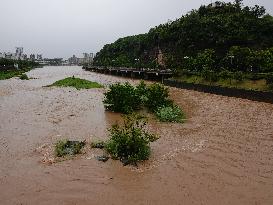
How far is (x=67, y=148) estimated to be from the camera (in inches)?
432

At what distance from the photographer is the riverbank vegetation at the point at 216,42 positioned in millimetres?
38509

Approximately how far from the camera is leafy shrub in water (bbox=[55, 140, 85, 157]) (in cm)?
1045

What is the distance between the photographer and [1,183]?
8305mm

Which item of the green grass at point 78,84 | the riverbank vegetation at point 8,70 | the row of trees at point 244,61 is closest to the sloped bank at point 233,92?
the row of trees at point 244,61

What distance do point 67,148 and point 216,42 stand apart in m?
51.6

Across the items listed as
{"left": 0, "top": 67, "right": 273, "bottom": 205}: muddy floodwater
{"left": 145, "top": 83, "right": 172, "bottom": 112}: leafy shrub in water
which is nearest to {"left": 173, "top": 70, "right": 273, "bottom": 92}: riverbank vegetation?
{"left": 145, "top": 83, "right": 172, "bottom": 112}: leafy shrub in water

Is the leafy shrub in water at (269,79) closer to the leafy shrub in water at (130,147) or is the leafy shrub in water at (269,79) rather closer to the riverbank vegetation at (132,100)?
the riverbank vegetation at (132,100)

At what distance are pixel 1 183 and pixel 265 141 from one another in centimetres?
858

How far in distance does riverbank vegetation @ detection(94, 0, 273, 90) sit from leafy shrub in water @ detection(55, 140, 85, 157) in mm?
21982

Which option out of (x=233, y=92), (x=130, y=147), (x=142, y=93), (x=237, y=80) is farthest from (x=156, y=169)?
(x=237, y=80)

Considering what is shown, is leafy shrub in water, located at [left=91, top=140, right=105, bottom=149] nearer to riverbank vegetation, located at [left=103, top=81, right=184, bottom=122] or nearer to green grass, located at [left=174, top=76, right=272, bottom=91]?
riverbank vegetation, located at [left=103, top=81, right=184, bottom=122]

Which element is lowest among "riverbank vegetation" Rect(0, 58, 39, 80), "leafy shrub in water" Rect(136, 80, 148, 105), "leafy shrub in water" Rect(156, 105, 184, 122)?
"riverbank vegetation" Rect(0, 58, 39, 80)

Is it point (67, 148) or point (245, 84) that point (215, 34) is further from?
point (67, 148)

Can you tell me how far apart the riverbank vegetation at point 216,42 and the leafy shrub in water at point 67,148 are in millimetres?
21982
